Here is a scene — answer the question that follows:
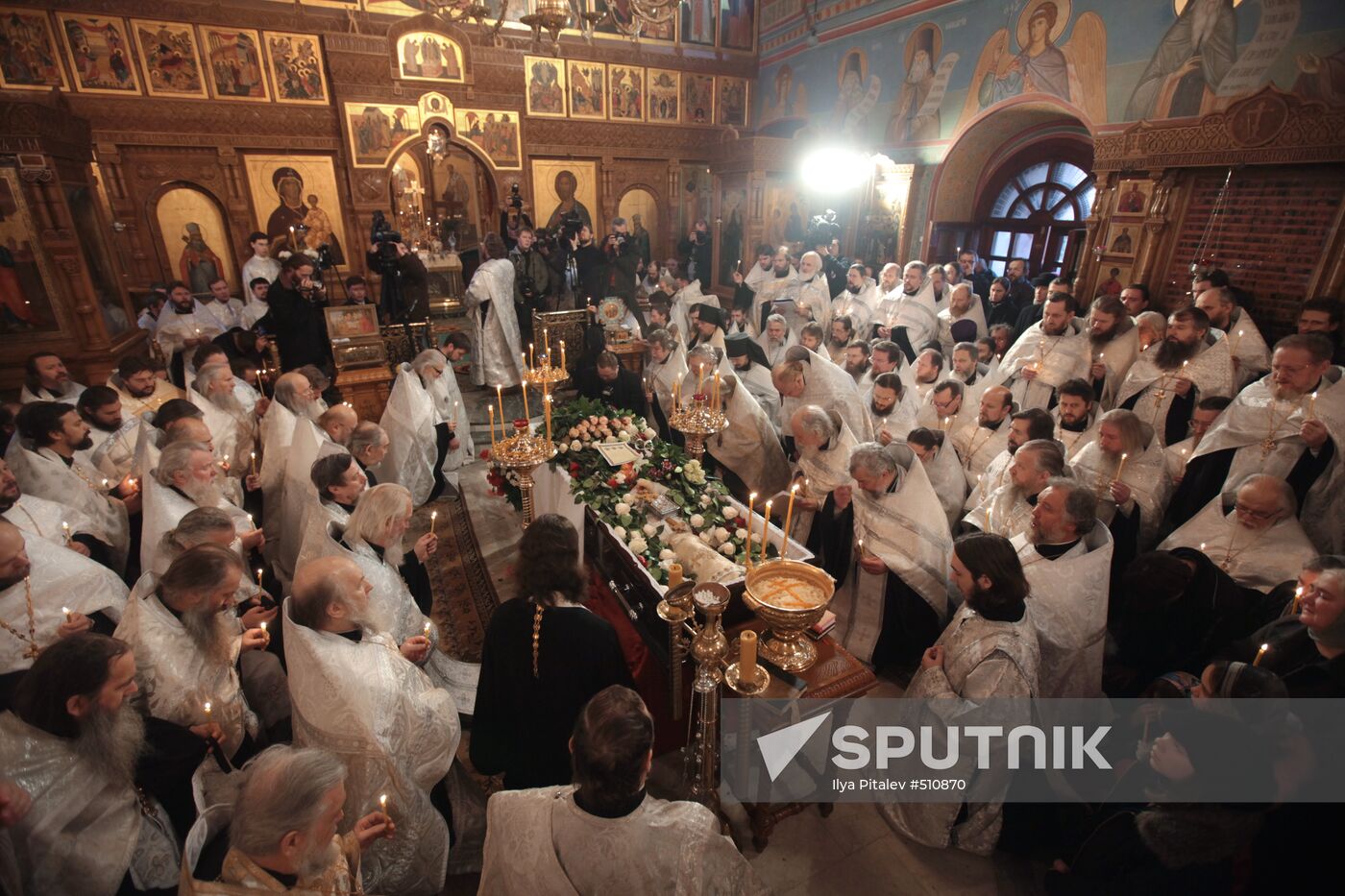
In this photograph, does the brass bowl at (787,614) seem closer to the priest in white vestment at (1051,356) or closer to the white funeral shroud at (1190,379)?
the white funeral shroud at (1190,379)

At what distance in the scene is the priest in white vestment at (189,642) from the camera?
2.67 m

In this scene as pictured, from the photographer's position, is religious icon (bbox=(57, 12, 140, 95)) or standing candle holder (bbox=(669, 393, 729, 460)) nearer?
standing candle holder (bbox=(669, 393, 729, 460))

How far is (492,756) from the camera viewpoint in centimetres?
304

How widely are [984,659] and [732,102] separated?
730 inches

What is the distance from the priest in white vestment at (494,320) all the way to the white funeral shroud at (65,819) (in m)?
7.87

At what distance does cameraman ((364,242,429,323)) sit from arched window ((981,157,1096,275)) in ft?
35.9

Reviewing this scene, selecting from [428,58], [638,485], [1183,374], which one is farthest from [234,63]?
[1183,374]

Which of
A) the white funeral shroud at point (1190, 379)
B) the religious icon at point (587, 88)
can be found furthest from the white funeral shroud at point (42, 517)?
the religious icon at point (587, 88)

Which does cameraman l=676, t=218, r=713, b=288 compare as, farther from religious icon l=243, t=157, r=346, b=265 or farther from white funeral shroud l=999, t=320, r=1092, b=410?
white funeral shroud l=999, t=320, r=1092, b=410

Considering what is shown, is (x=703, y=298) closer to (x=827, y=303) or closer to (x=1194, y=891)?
(x=827, y=303)

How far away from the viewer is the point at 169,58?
12586 millimetres

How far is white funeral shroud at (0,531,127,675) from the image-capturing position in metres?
2.88

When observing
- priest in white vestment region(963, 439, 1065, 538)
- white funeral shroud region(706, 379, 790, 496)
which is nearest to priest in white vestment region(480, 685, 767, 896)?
priest in white vestment region(963, 439, 1065, 538)

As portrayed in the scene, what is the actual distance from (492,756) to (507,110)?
52.4ft
